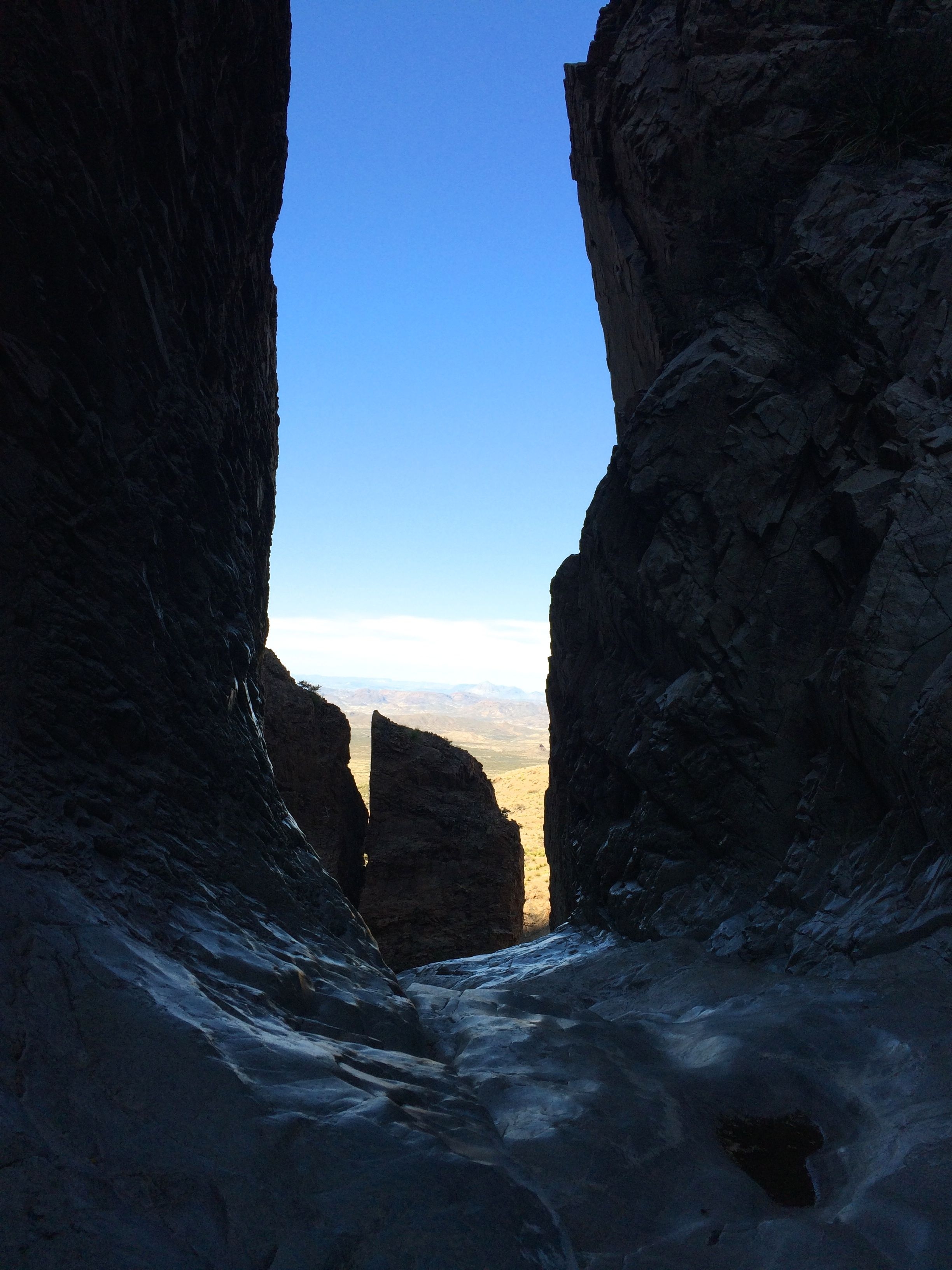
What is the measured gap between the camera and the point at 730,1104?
4836 millimetres

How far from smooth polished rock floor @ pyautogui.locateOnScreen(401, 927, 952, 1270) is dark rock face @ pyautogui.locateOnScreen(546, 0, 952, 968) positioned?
91 centimetres

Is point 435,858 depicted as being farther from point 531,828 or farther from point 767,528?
point 531,828

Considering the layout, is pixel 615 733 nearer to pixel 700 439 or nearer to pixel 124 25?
pixel 700 439

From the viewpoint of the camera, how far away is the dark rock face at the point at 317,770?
1841cm

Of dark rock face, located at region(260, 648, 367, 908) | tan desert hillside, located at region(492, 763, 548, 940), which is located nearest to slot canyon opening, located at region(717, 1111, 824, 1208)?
tan desert hillside, located at region(492, 763, 548, 940)

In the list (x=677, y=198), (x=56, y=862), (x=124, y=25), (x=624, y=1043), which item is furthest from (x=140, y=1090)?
(x=677, y=198)

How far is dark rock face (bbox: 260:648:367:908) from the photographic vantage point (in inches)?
725

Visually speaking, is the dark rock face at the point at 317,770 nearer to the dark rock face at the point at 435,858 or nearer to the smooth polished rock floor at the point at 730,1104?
the dark rock face at the point at 435,858

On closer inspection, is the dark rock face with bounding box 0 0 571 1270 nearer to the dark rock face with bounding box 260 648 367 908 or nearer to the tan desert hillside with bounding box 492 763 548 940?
the dark rock face with bounding box 260 648 367 908

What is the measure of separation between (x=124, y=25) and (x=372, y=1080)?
758cm

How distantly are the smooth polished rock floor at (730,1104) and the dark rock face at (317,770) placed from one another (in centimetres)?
1126

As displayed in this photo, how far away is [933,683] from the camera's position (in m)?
6.79

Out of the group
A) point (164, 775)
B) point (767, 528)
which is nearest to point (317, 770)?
point (767, 528)

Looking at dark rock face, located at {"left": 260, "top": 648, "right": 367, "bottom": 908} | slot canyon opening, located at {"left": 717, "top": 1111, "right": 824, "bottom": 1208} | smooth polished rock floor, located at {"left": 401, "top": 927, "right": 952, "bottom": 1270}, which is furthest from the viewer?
dark rock face, located at {"left": 260, "top": 648, "right": 367, "bottom": 908}
